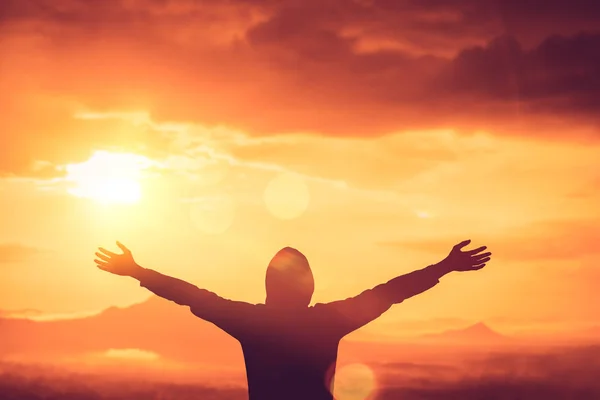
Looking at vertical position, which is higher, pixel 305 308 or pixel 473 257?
pixel 473 257

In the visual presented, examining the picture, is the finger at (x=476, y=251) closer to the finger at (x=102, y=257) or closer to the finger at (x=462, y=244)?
the finger at (x=462, y=244)

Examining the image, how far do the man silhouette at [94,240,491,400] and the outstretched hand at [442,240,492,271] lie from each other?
1204mm

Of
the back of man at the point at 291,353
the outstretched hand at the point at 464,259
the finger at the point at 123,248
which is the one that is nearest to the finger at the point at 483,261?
the outstretched hand at the point at 464,259

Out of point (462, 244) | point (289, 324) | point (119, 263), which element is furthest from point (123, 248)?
point (462, 244)

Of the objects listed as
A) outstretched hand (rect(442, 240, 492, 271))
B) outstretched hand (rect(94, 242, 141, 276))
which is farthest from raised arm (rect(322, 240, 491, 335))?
outstretched hand (rect(94, 242, 141, 276))

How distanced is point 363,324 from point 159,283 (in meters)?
2.53

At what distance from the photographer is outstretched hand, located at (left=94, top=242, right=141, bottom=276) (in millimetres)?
9339

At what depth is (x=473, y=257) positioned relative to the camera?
31.1 ft

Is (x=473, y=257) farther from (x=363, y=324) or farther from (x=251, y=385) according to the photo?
(x=251, y=385)

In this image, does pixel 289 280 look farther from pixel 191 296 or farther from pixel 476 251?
pixel 476 251

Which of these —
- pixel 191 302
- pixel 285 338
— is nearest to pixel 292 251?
pixel 285 338

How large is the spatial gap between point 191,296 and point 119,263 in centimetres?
140

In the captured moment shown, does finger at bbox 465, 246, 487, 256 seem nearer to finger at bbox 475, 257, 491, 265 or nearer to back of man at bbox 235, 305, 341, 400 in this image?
finger at bbox 475, 257, 491, 265

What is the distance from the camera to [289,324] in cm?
808
